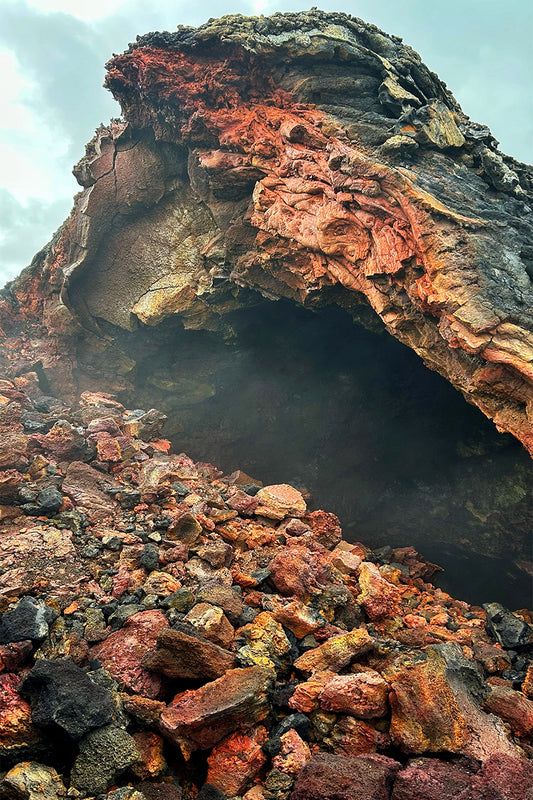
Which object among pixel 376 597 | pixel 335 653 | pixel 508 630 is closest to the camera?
pixel 335 653

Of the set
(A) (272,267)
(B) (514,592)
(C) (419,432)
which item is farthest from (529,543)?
(A) (272,267)

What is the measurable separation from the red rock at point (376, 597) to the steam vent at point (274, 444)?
0.05 metres

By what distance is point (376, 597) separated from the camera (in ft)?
20.4

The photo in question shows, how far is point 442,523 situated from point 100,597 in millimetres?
11973

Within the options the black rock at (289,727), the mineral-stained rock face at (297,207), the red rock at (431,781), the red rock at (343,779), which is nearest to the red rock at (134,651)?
the black rock at (289,727)

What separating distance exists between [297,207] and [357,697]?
34.4ft

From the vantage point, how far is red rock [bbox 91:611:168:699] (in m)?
4.07

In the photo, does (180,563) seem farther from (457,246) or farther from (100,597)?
(457,246)

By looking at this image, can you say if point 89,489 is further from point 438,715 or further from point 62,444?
point 438,715

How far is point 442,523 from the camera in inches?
547

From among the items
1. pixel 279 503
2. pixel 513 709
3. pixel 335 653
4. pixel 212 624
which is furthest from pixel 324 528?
pixel 212 624

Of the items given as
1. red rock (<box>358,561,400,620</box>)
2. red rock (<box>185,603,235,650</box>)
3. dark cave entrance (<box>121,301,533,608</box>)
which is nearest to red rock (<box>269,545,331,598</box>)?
red rock (<box>358,561,400,620</box>)

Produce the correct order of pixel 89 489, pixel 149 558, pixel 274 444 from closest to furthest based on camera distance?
pixel 149 558
pixel 89 489
pixel 274 444

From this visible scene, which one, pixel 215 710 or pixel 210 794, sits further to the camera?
pixel 215 710
